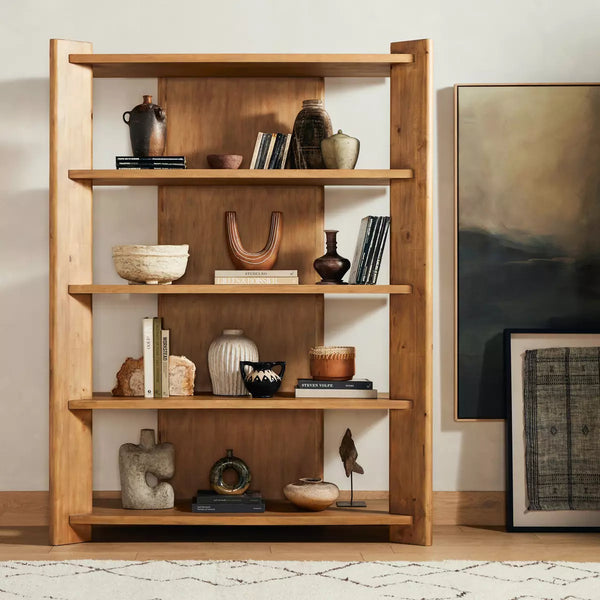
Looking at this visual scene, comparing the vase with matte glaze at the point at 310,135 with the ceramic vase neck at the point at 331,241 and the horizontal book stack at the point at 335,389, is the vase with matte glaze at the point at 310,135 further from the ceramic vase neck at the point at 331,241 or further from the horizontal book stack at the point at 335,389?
the horizontal book stack at the point at 335,389

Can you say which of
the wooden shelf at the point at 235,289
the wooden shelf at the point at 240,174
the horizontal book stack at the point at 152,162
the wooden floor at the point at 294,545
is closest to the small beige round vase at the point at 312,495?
the wooden floor at the point at 294,545

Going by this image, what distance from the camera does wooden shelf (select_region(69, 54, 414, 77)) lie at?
2982mm

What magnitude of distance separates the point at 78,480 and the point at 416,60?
75.1 inches

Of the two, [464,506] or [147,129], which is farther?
[464,506]

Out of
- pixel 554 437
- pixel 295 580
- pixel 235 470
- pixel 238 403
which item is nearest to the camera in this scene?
pixel 295 580

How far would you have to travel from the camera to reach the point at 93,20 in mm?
3330

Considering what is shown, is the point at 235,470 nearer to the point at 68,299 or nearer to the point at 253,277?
the point at 253,277

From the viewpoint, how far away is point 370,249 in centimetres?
303

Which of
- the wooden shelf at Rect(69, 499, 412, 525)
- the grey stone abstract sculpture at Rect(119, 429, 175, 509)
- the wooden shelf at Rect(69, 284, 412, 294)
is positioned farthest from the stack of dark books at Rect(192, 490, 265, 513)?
the wooden shelf at Rect(69, 284, 412, 294)

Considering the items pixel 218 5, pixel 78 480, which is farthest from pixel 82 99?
pixel 78 480

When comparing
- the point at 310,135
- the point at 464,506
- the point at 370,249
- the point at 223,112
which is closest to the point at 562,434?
the point at 464,506

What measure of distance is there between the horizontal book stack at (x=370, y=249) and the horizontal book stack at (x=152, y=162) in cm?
70

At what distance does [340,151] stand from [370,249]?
1.19ft

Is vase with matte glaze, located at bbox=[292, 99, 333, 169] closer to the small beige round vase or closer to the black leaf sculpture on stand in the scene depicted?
the black leaf sculpture on stand
